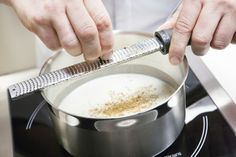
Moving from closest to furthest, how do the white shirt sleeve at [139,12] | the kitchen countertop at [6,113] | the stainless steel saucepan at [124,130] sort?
the stainless steel saucepan at [124,130], the kitchen countertop at [6,113], the white shirt sleeve at [139,12]

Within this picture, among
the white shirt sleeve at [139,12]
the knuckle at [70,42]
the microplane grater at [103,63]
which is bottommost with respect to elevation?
the white shirt sleeve at [139,12]

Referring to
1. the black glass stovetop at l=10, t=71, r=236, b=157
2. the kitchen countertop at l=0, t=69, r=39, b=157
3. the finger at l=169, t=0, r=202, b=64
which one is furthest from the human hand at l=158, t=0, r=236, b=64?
the kitchen countertop at l=0, t=69, r=39, b=157

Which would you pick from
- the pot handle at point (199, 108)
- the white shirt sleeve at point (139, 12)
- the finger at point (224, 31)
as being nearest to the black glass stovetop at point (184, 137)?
the pot handle at point (199, 108)

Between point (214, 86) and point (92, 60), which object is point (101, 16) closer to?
point (92, 60)

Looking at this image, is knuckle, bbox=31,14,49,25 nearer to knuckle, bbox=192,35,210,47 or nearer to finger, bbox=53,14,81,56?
finger, bbox=53,14,81,56

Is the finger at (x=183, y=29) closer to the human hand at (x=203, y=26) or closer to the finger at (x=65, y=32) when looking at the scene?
the human hand at (x=203, y=26)

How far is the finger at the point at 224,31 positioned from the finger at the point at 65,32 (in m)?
0.20

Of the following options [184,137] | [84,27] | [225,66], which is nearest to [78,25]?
[84,27]

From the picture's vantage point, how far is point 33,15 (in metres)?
0.54

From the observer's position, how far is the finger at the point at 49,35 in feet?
1.75

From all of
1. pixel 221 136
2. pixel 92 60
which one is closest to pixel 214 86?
pixel 221 136

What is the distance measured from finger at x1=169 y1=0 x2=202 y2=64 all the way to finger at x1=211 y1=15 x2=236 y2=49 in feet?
0.13

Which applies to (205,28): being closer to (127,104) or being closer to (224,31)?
(224,31)

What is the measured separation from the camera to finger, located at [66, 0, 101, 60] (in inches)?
19.5
